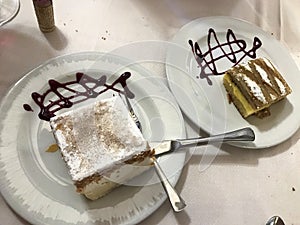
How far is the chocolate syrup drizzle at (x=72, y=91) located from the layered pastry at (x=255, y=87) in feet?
0.62

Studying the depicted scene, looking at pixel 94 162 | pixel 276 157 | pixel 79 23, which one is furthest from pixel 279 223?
pixel 79 23

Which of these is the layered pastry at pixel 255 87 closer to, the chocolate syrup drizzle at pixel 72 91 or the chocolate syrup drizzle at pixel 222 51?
the chocolate syrup drizzle at pixel 222 51

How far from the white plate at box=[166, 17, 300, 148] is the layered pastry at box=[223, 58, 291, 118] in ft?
0.05

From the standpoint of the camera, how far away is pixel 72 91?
0.82 metres

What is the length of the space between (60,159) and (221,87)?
0.33m

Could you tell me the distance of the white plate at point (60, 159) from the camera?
0.69 meters

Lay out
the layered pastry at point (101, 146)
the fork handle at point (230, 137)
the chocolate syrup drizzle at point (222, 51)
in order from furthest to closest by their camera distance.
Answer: the chocolate syrup drizzle at point (222, 51) → the fork handle at point (230, 137) → the layered pastry at point (101, 146)

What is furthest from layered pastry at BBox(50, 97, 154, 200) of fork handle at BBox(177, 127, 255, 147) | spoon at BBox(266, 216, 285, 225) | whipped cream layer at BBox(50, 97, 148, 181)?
spoon at BBox(266, 216, 285, 225)

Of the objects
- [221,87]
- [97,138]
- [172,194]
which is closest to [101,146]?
[97,138]

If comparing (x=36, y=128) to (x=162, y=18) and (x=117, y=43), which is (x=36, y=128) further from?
(x=162, y=18)

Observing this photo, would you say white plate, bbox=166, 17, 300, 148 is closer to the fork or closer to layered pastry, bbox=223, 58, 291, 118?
layered pastry, bbox=223, 58, 291, 118

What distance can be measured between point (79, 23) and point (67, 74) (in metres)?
0.15

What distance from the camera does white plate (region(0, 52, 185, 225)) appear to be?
27.3 inches

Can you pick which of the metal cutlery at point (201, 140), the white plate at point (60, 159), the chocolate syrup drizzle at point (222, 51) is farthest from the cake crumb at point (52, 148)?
the chocolate syrup drizzle at point (222, 51)
